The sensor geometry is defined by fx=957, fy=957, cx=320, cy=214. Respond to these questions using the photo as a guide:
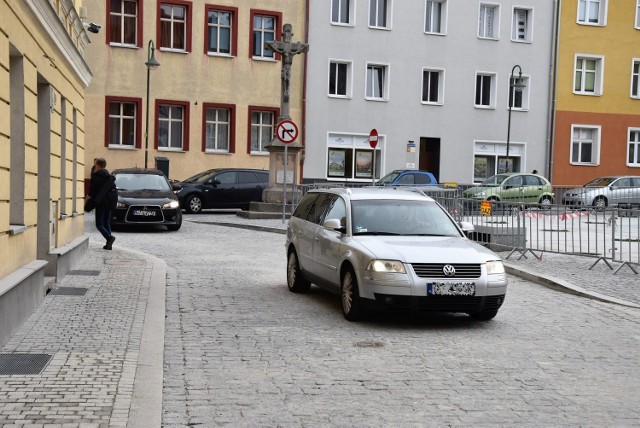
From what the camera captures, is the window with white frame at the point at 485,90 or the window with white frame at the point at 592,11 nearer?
the window with white frame at the point at 485,90

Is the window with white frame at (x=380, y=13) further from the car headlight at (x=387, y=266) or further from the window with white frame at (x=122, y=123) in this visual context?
the car headlight at (x=387, y=266)

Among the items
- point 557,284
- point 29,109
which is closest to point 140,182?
point 557,284

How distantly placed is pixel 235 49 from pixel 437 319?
30.5m

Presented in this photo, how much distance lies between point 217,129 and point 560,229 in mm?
24676

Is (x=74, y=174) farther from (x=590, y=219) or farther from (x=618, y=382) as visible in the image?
(x=618, y=382)

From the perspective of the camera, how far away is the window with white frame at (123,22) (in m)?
38.0

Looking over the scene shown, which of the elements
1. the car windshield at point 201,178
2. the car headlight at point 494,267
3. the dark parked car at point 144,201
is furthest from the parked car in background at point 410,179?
the car headlight at point 494,267

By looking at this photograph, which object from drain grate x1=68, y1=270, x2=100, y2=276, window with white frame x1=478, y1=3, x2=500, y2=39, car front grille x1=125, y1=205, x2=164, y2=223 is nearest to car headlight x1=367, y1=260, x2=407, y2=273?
drain grate x1=68, y1=270, x2=100, y2=276

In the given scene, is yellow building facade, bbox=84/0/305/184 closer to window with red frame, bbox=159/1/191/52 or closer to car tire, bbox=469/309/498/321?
window with red frame, bbox=159/1/191/52

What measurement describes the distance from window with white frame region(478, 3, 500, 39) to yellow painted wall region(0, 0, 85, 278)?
105ft

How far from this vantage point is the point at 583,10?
151 ft

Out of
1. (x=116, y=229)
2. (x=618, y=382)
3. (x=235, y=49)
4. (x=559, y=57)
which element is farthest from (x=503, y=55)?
(x=618, y=382)

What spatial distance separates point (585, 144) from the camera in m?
46.5

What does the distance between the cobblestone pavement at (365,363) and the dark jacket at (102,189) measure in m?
5.41
